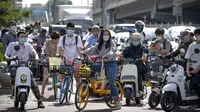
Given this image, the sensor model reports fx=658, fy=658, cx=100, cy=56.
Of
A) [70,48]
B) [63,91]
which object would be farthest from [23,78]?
[70,48]

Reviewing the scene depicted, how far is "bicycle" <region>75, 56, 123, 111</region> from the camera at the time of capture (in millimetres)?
13438

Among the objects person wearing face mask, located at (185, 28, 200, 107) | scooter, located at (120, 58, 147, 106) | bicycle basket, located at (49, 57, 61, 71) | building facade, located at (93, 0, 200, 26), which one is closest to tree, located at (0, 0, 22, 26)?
bicycle basket, located at (49, 57, 61, 71)

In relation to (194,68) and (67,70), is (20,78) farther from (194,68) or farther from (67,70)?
(194,68)

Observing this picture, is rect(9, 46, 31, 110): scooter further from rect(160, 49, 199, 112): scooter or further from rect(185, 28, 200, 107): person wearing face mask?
rect(185, 28, 200, 107): person wearing face mask

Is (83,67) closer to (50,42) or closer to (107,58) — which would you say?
(107,58)

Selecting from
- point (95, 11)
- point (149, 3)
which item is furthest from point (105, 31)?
point (95, 11)

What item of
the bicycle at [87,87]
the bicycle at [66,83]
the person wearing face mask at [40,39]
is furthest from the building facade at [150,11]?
the bicycle at [87,87]

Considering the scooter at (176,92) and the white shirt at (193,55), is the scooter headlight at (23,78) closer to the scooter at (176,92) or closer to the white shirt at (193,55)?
the scooter at (176,92)

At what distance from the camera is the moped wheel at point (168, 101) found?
41.9 feet

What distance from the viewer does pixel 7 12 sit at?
21859 mm

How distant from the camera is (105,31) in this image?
1422cm

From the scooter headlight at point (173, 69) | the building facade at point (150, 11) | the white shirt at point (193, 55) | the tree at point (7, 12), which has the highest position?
the building facade at point (150, 11)

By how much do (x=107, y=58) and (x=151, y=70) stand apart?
9.53 ft

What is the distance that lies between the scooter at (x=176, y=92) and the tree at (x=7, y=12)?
913cm
